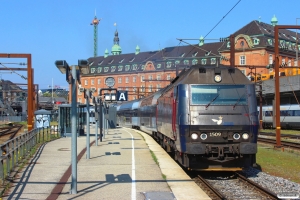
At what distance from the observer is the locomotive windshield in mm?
12750

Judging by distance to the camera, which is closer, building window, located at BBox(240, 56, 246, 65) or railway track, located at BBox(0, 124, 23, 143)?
railway track, located at BBox(0, 124, 23, 143)

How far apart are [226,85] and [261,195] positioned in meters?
3.68

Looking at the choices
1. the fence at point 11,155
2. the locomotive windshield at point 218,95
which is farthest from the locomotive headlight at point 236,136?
the fence at point 11,155

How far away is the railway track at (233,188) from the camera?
10.3m

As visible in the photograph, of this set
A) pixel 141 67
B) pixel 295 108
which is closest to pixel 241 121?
pixel 295 108

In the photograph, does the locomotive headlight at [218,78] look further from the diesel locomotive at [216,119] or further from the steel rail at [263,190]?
the steel rail at [263,190]

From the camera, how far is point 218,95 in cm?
1284

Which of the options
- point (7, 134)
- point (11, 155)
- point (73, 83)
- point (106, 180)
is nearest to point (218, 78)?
point (106, 180)

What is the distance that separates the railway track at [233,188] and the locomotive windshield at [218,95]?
2142mm

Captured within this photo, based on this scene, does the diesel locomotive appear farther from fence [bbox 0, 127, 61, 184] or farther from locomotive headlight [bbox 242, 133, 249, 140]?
fence [bbox 0, 127, 61, 184]

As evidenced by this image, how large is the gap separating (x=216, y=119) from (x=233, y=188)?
1.95 meters

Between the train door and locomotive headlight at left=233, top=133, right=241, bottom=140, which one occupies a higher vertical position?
the train door

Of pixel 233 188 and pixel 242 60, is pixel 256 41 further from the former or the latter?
pixel 233 188

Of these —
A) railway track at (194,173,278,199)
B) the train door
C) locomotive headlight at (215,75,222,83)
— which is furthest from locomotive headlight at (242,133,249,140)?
the train door
